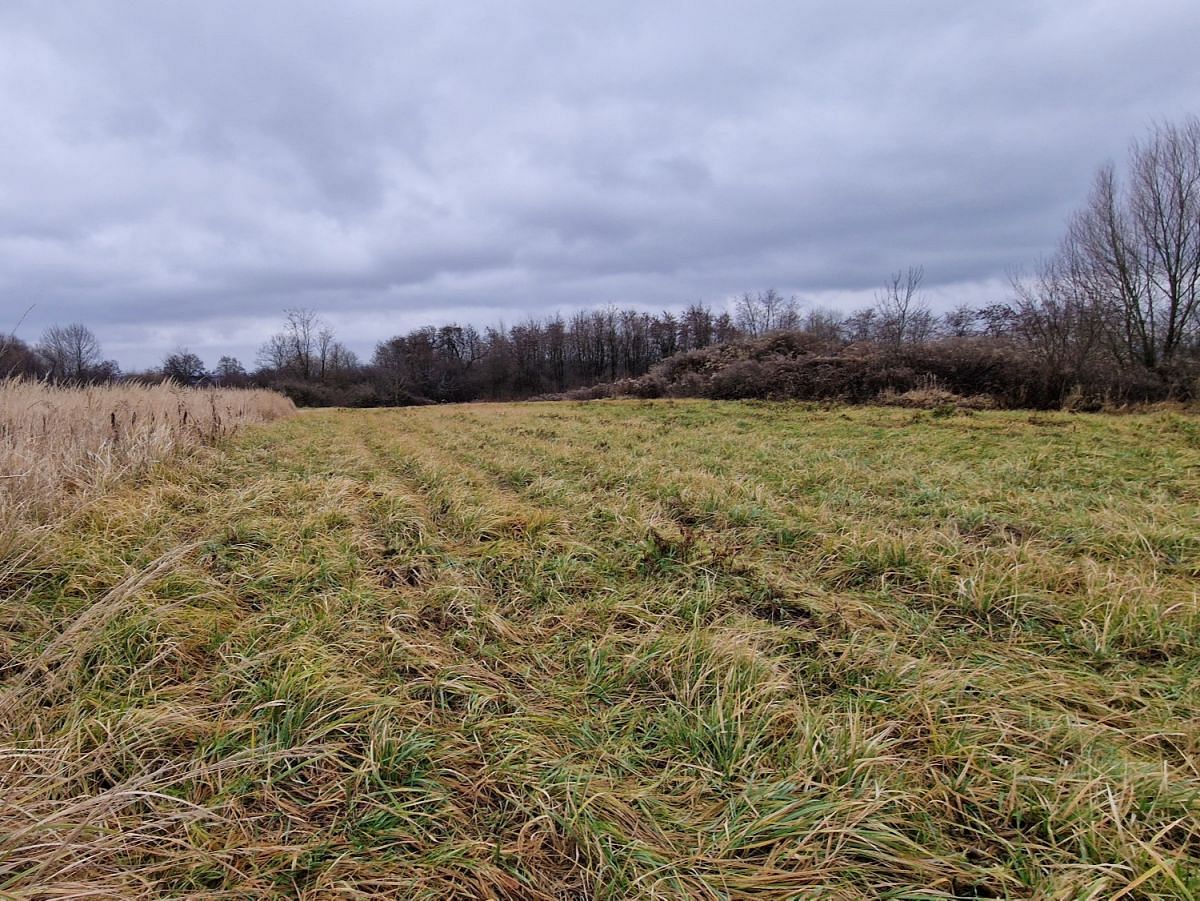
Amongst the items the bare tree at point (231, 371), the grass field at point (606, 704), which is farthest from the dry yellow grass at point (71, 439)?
the bare tree at point (231, 371)

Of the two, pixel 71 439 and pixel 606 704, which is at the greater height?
pixel 71 439

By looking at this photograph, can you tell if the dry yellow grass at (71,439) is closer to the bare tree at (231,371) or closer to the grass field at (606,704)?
the grass field at (606,704)

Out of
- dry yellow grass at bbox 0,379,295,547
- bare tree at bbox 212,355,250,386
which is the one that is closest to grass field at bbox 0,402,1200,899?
dry yellow grass at bbox 0,379,295,547

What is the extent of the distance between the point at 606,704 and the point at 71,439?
6.21 meters

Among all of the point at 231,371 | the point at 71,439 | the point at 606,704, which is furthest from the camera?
the point at 231,371

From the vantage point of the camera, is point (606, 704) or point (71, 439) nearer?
point (606, 704)

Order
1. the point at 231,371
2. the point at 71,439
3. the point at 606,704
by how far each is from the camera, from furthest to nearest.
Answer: the point at 231,371 → the point at 71,439 → the point at 606,704

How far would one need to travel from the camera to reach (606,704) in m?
1.95

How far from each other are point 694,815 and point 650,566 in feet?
6.07

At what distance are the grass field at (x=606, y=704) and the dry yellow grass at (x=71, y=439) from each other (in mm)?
309

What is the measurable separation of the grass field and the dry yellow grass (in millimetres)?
309

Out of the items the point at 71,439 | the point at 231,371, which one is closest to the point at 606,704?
the point at 71,439

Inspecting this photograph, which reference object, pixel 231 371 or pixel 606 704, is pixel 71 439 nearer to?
pixel 606 704

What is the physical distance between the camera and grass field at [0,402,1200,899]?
1268 millimetres
